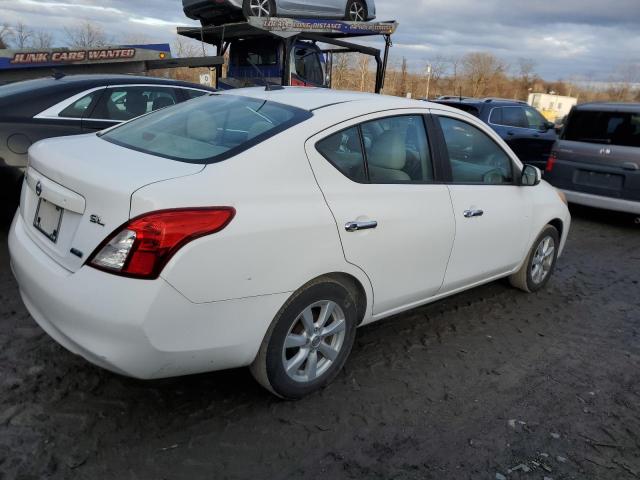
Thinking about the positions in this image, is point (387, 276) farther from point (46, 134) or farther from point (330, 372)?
point (46, 134)

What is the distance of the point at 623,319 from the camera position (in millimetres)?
4402

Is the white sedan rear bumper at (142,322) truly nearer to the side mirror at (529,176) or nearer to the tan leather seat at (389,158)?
the tan leather seat at (389,158)

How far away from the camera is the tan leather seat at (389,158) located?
10.4 ft

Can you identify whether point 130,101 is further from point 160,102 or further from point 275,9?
point 275,9

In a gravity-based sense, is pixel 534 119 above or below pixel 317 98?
below

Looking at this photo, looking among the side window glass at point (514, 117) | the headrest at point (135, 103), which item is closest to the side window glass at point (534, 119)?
the side window glass at point (514, 117)

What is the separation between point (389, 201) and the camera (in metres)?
3.08

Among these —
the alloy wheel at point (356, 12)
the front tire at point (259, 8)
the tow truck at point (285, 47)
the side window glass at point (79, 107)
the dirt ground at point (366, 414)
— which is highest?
the alloy wheel at point (356, 12)

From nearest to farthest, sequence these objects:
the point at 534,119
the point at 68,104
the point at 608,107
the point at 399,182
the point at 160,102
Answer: the point at 399,182 < the point at 68,104 < the point at 160,102 < the point at 608,107 < the point at 534,119

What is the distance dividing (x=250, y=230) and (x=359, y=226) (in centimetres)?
68

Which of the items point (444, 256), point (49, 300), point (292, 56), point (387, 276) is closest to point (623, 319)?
point (444, 256)

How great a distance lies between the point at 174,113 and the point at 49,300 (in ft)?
4.78

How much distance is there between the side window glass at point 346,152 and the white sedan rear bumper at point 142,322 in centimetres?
79

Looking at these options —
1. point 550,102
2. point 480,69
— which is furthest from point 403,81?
point 550,102
